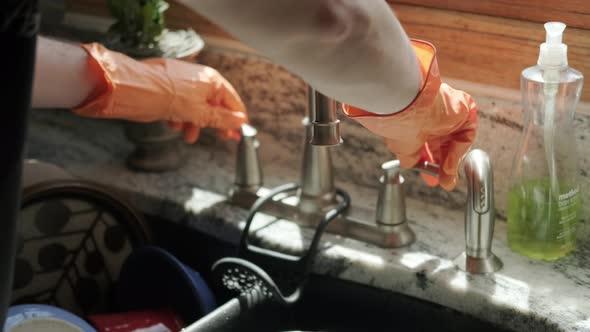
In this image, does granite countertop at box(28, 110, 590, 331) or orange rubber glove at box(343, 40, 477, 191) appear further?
granite countertop at box(28, 110, 590, 331)

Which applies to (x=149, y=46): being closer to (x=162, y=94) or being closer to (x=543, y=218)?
(x=162, y=94)

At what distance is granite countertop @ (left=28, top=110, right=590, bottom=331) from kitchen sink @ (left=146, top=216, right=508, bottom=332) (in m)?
0.01

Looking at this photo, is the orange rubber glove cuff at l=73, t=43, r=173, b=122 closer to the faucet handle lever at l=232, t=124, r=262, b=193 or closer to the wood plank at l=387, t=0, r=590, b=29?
the faucet handle lever at l=232, t=124, r=262, b=193

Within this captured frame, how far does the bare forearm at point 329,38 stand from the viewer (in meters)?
0.55

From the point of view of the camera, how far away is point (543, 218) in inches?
36.6

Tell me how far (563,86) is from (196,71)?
51 cm

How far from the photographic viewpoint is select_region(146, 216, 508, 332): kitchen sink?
0.93 metres

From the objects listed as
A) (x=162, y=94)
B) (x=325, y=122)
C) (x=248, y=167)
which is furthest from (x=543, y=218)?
(x=162, y=94)

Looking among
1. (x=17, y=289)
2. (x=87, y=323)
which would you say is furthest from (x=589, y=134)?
(x=17, y=289)

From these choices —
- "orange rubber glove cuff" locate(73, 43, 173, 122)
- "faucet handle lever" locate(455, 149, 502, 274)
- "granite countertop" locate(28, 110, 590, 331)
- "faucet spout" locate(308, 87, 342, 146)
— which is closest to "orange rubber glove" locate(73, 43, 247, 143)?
"orange rubber glove cuff" locate(73, 43, 173, 122)

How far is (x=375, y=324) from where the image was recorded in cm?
99

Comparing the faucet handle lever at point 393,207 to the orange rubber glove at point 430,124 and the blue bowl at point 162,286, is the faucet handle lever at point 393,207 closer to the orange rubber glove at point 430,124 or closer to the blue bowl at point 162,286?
the orange rubber glove at point 430,124

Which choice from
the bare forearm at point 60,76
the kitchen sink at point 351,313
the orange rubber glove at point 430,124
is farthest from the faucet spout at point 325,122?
the bare forearm at point 60,76

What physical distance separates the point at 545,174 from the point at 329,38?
0.47 metres
